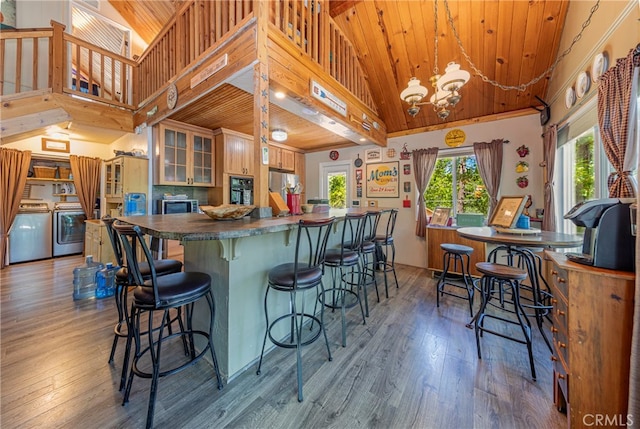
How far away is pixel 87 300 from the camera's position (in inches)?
108

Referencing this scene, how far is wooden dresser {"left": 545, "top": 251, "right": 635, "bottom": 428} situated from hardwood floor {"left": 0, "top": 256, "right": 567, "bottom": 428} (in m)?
0.37

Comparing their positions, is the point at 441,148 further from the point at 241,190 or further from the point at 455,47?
the point at 241,190

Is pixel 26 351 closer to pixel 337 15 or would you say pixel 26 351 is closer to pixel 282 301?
pixel 282 301

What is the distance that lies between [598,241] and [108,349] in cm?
331

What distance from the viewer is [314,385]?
1.52 metres

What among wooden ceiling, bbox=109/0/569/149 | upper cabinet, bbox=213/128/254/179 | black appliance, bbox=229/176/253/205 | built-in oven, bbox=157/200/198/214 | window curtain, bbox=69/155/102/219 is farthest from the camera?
window curtain, bbox=69/155/102/219

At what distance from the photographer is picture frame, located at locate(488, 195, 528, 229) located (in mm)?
2174

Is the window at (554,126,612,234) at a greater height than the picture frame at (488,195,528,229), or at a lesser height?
greater

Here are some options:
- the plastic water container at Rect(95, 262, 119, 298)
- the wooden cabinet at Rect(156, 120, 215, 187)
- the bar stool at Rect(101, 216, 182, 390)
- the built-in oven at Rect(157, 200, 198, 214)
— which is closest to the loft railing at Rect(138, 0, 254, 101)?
the wooden cabinet at Rect(156, 120, 215, 187)

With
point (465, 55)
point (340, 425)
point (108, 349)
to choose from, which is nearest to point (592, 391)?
point (340, 425)

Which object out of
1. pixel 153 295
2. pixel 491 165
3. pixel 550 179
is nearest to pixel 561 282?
pixel 153 295

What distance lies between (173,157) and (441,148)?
4677 millimetres

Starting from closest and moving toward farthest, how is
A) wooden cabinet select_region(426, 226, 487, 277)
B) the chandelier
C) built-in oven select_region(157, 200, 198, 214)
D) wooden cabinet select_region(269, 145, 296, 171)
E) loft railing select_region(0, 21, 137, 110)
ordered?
the chandelier, loft railing select_region(0, 21, 137, 110), wooden cabinet select_region(426, 226, 487, 277), built-in oven select_region(157, 200, 198, 214), wooden cabinet select_region(269, 145, 296, 171)

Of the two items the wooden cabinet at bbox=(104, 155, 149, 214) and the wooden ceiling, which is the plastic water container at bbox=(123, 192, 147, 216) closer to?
the wooden cabinet at bbox=(104, 155, 149, 214)
